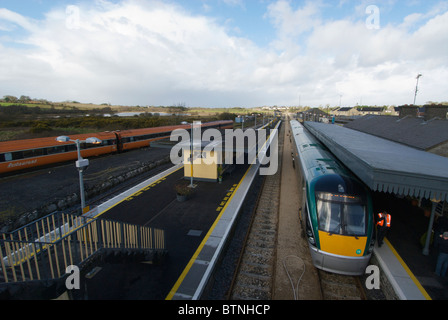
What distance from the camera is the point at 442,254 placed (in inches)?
306

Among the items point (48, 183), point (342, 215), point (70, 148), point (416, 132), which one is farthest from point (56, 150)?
point (416, 132)

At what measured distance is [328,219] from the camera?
26.5ft

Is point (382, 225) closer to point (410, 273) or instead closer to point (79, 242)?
point (410, 273)

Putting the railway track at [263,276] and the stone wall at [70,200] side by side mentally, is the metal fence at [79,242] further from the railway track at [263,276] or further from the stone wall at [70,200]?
the stone wall at [70,200]

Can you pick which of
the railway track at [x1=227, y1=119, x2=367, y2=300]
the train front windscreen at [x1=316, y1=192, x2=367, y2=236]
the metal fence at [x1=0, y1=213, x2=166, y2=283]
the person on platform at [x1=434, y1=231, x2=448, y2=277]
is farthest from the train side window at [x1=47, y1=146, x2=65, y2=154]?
the person on platform at [x1=434, y1=231, x2=448, y2=277]

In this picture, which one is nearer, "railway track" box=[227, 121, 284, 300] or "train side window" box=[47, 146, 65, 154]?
"railway track" box=[227, 121, 284, 300]

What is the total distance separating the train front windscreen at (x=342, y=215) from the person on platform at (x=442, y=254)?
2.56 metres

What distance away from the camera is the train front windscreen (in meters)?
7.80

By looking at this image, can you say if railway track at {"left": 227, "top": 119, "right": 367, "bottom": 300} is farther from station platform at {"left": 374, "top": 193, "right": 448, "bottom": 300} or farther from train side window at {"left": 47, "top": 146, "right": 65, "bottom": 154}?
train side window at {"left": 47, "top": 146, "right": 65, "bottom": 154}

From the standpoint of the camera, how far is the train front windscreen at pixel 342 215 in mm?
7805

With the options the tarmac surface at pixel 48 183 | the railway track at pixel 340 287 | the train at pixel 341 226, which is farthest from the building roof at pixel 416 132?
the tarmac surface at pixel 48 183

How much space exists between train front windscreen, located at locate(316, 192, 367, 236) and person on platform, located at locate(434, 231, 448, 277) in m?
2.56

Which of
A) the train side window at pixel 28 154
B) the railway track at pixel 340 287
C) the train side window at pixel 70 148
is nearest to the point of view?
the railway track at pixel 340 287

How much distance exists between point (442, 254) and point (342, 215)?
352 cm
